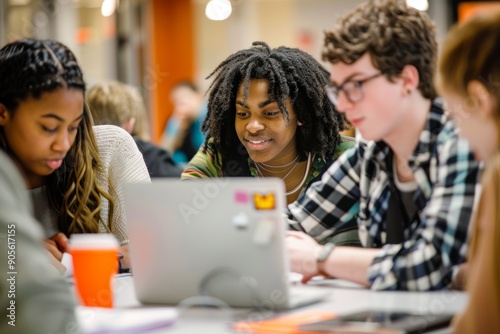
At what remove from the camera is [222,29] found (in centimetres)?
1029

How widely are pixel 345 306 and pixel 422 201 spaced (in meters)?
0.40

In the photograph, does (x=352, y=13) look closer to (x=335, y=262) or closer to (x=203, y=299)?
(x=335, y=262)

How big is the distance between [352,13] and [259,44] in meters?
0.94

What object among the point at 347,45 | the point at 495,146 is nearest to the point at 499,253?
the point at 495,146

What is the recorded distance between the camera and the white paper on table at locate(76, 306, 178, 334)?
5.11ft

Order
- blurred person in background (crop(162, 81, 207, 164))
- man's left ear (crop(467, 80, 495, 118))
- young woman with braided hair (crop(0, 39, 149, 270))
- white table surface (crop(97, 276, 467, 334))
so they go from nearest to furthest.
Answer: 1. man's left ear (crop(467, 80, 495, 118))
2. white table surface (crop(97, 276, 467, 334))
3. young woman with braided hair (crop(0, 39, 149, 270))
4. blurred person in background (crop(162, 81, 207, 164))

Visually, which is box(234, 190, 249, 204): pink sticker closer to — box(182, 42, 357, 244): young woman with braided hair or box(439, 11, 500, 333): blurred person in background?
box(439, 11, 500, 333): blurred person in background

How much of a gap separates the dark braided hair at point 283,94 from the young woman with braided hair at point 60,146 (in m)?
0.34

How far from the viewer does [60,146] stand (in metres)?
2.15

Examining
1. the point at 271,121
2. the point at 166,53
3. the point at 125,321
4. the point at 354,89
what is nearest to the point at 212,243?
the point at 125,321

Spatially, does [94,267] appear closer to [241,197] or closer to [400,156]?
[241,197]

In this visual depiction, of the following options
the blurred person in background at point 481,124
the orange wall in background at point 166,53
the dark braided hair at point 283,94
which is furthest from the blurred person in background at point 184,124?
the blurred person in background at point 481,124

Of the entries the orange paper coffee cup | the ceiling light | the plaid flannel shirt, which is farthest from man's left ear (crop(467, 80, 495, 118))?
the ceiling light

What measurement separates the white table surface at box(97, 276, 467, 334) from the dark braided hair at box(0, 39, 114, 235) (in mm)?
604
